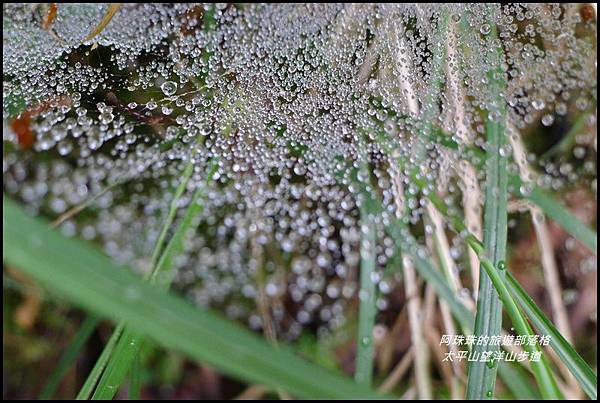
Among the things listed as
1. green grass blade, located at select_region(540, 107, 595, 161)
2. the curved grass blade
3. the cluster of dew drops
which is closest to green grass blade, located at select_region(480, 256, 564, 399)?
the curved grass blade

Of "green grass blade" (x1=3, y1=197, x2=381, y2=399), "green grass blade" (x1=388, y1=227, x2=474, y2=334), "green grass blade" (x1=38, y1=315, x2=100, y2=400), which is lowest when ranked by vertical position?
"green grass blade" (x1=38, y1=315, x2=100, y2=400)

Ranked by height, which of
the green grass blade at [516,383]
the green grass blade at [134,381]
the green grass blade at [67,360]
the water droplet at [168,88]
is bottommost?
the green grass blade at [67,360]

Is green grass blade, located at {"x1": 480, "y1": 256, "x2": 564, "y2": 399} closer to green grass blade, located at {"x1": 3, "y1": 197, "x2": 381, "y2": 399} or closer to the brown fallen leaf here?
green grass blade, located at {"x1": 3, "y1": 197, "x2": 381, "y2": 399}

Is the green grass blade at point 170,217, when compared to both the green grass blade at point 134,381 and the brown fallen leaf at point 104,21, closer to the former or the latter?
the green grass blade at point 134,381

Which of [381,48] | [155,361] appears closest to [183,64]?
[381,48]

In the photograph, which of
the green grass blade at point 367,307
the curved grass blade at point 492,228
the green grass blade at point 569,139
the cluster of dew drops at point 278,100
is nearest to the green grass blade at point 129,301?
the curved grass blade at point 492,228
